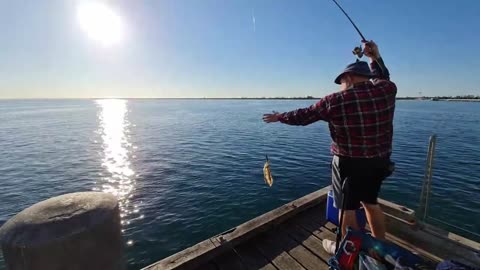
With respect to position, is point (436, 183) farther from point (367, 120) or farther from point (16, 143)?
point (16, 143)

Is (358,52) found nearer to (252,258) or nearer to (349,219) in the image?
(349,219)

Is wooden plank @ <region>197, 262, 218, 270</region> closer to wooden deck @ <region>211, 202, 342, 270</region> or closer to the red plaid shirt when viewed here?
wooden deck @ <region>211, 202, 342, 270</region>

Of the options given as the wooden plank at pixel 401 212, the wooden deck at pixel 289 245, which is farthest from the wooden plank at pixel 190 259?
the wooden plank at pixel 401 212

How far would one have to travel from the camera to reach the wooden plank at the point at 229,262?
3281 millimetres

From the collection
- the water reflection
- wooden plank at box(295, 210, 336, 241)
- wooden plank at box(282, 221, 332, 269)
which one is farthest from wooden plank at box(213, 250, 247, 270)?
the water reflection

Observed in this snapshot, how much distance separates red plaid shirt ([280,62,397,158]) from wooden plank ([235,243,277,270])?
1.83m

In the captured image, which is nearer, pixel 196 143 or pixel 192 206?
pixel 192 206

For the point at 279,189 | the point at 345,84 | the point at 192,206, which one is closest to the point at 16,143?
the point at 192,206

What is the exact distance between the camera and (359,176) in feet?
8.93

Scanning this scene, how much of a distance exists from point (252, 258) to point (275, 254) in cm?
34

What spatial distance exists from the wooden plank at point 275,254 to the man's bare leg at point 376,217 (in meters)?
1.06

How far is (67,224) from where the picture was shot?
1.97 m

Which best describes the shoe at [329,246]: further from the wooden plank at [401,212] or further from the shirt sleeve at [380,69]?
the shirt sleeve at [380,69]

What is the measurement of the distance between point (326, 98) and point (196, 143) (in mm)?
17303
